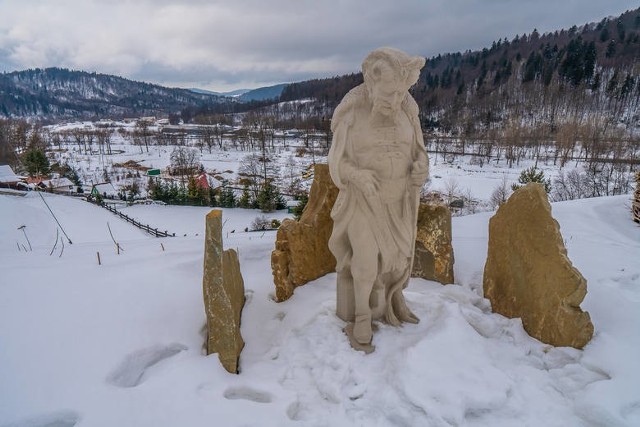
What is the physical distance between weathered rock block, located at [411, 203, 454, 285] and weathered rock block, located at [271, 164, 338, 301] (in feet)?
5.16

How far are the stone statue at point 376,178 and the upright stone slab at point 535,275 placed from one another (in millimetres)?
1561

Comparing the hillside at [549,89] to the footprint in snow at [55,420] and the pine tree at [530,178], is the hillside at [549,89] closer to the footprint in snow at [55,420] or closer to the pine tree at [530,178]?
the pine tree at [530,178]

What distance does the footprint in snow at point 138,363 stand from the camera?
385 centimetres

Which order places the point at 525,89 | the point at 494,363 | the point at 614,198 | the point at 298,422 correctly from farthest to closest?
the point at 525,89 < the point at 614,198 < the point at 494,363 < the point at 298,422

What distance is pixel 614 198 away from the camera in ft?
35.0

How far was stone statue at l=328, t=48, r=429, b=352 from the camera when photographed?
13.1 feet

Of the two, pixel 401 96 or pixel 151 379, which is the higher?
pixel 401 96

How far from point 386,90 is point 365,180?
1005mm

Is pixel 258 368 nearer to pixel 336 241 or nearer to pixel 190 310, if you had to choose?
pixel 190 310

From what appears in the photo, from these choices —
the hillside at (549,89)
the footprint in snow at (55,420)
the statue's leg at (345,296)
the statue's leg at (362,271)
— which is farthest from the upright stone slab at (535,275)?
the hillside at (549,89)

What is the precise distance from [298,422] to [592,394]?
9.70 feet

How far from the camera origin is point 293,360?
4273 mm

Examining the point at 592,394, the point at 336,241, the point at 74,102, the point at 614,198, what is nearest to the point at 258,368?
the point at 336,241

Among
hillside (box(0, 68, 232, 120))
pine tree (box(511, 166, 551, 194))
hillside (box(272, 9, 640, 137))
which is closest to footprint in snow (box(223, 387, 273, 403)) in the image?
pine tree (box(511, 166, 551, 194))
